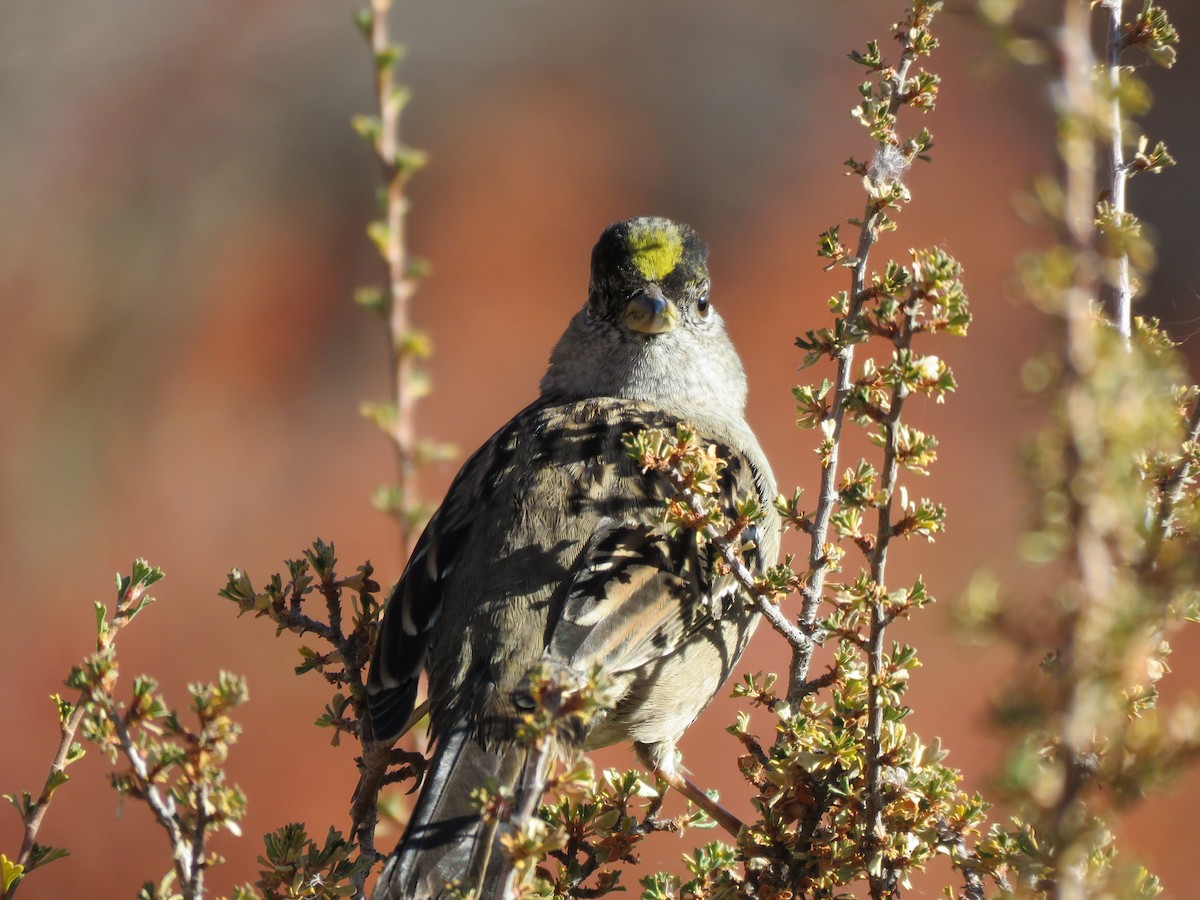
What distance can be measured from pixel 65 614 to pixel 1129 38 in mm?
4180

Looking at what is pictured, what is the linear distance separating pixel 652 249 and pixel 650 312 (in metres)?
0.19

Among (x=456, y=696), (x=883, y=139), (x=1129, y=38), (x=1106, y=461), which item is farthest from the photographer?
(x=456, y=696)

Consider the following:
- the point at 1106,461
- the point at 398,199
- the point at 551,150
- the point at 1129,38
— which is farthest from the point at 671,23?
the point at 1106,461

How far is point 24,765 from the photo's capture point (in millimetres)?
4215

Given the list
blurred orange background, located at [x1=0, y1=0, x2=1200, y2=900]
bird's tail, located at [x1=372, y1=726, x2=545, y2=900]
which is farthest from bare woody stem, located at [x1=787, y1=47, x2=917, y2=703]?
blurred orange background, located at [x1=0, y1=0, x2=1200, y2=900]

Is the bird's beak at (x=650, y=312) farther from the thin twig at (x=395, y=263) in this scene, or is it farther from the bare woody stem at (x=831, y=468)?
the bare woody stem at (x=831, y=468)

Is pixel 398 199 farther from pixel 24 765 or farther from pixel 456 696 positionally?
pixel 24 765

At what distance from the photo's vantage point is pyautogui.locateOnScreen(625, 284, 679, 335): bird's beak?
9.76 ft

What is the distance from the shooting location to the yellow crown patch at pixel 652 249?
3.05 m

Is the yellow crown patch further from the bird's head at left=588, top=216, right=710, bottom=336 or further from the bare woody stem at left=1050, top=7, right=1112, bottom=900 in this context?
the bare woody stem at left=1050, top=7, right=1112, bottom=900

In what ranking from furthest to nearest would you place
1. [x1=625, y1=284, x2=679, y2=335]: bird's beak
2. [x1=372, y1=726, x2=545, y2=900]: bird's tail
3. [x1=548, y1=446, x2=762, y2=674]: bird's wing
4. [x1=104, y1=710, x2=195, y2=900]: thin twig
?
1. [x1=625, y1=284, x2=679, y2=335]: bird's beak
2. [x1=548, y1=446, x2=762, y2=674]: bird's wing
3. [x1=372, y1=726, x2=545, y2=900]: bird's tail
4. [x1=104, y1=710, x2=195, y2=900]: thin twig

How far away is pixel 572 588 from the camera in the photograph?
2396 millimetres

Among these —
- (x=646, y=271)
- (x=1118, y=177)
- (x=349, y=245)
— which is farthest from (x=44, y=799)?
(x=349, y=245)

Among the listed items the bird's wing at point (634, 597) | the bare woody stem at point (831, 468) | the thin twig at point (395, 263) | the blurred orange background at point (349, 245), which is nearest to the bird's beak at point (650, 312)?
the bird's wing at point (634, 597)
